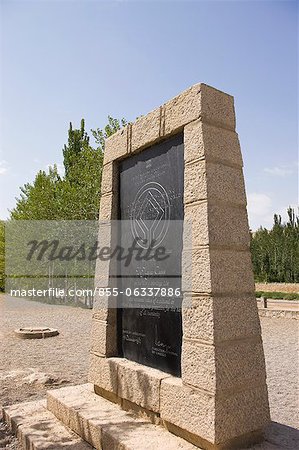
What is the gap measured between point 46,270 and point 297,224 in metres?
20.5

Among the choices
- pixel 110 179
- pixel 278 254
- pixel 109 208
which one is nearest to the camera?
pixel 109 208

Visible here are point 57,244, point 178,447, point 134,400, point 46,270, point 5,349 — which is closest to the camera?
point 178,447

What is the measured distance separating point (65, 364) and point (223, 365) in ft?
18.5

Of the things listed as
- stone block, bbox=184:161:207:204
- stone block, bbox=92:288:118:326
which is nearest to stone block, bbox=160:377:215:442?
stone block, bbox=92:288:118:326

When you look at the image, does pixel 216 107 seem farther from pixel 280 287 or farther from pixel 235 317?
pixel 280 287

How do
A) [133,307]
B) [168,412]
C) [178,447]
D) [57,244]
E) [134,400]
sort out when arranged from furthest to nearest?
1. [57,244]
2. [133,307]
3. [134,400]
4. [168,412]
5. [178,447]

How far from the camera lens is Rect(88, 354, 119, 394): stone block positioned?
4.27m

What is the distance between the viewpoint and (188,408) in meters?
3.21

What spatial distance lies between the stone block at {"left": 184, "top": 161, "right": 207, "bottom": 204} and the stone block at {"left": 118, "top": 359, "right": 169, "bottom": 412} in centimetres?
180

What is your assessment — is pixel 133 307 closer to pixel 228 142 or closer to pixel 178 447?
pixel 178 447

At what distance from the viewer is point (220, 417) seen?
9.77 feet

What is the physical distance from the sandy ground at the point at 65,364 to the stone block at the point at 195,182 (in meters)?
3.40

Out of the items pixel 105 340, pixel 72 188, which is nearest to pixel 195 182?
pixel 105 340

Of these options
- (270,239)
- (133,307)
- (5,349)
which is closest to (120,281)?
(133,307)
